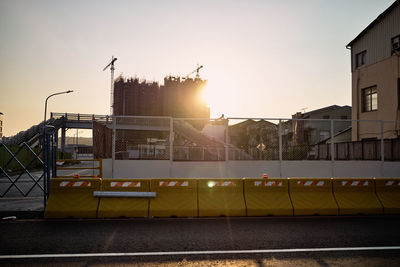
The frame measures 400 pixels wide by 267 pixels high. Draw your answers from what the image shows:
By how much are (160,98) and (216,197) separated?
62.6 m

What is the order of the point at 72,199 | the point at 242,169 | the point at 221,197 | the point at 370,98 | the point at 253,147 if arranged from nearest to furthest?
1. the point at 72,199
2. the point at 221,197
3. the point at 242,169
4. the point at 253,147
5. the point at 370,98

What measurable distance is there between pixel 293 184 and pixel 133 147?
8.30 m

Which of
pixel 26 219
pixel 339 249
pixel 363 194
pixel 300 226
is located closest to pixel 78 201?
pixel 26 219

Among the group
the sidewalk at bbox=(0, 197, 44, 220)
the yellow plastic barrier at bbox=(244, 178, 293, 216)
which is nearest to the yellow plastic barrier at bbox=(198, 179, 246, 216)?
the yellow plastic barrier at bbox=(244, 178, 293, 216)

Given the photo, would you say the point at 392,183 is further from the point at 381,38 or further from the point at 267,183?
the point at 381,38

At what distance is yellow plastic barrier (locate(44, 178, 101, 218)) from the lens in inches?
311

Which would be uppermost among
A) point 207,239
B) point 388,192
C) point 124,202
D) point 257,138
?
point 257,138

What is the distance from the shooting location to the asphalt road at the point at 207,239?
482cm

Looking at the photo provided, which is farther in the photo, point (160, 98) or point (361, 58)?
point (160, 98)

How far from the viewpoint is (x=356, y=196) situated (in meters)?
8.89

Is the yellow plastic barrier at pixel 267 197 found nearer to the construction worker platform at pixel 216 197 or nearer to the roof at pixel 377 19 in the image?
the construction worker platform at pixel 216 197

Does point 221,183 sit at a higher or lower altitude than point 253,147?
lower

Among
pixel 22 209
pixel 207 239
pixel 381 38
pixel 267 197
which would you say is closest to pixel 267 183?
pixel 267 197

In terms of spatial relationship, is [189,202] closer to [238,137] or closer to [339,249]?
[339,249]
